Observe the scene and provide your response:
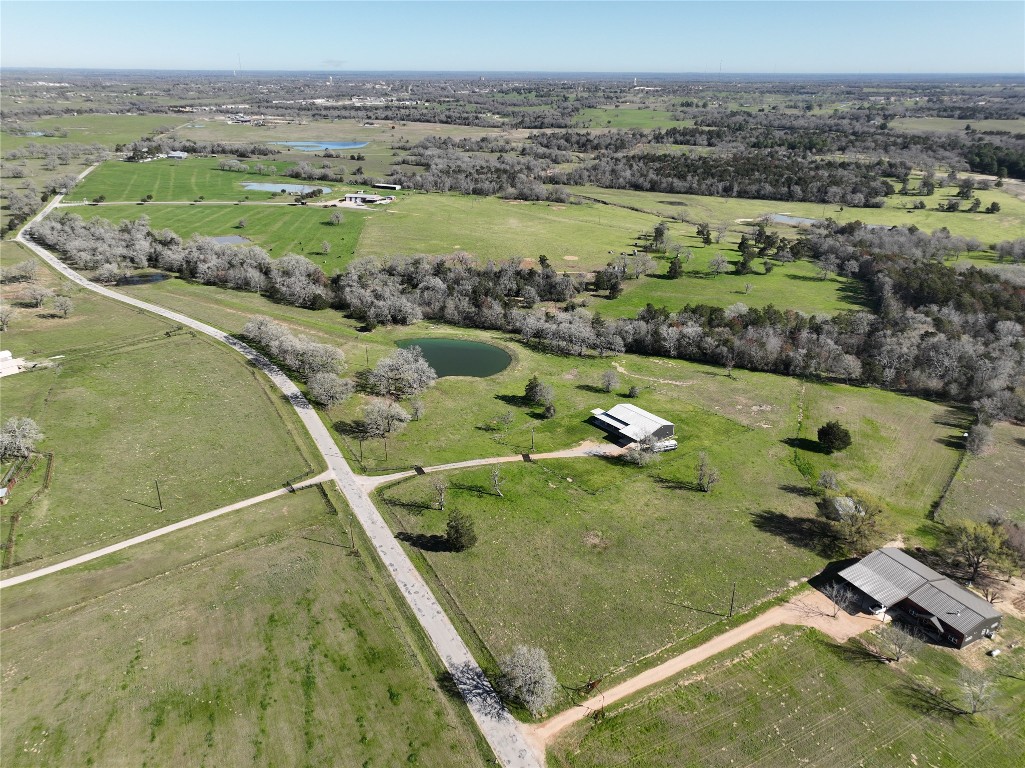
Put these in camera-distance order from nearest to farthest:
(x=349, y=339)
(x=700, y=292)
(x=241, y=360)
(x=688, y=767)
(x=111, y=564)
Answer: (x=688, y=767)
(x=111, y=564)
(x=241, y=360)
(x=349, y=339)
(x=700, y=292)

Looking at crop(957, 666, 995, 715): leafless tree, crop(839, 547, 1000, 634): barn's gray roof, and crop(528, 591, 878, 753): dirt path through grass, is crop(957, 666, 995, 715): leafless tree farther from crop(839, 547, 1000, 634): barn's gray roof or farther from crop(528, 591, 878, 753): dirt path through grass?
crop(528, 591, 878, 753): dirt path through grass

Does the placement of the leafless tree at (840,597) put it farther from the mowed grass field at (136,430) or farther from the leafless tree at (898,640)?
the mowed grass field at (136,430)

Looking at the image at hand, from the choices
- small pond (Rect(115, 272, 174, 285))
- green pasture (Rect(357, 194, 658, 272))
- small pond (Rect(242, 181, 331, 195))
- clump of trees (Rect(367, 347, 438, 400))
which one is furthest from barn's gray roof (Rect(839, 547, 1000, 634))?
small pond (Rect(242, 181, 331, 195))

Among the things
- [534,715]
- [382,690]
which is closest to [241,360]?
[382,690]

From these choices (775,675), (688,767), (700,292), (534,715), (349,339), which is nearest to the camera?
(688,767)

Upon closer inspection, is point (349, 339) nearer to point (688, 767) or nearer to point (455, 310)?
point (455, 310)
